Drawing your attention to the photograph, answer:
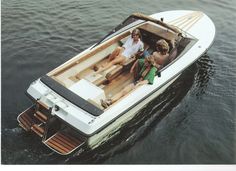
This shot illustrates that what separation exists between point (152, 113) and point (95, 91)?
6.15 ft

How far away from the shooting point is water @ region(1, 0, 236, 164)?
337 inches

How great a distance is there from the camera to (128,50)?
10422 mm

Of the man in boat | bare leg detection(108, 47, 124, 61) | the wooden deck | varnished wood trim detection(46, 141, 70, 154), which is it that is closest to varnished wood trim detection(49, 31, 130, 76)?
bare leg detection(108, 47, 124, 61)

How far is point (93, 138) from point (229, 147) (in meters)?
3.35

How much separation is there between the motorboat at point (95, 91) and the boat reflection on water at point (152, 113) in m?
0.19

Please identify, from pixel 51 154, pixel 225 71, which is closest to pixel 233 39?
pixel 225 71

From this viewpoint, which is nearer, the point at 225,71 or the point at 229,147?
the point at 229,147

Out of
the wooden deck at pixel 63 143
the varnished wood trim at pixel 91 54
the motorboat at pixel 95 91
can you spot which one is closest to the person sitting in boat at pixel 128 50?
the motorboat at pixel 95 91

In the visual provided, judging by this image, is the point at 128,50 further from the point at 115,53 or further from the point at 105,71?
the point at 105,71

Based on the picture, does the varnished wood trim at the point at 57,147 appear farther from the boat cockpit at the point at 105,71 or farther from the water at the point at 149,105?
the boat cockpit at the point at 105,71

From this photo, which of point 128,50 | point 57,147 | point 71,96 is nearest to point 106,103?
point 71,96

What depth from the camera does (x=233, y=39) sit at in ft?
43.9

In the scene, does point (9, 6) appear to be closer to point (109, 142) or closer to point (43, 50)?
point (43, 50)

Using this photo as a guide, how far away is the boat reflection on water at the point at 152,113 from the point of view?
850 centimetres
